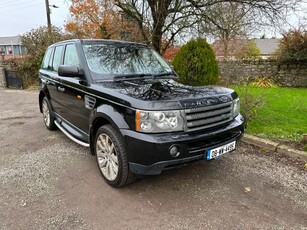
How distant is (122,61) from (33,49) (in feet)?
43.2

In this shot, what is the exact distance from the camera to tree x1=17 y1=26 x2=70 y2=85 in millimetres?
14211

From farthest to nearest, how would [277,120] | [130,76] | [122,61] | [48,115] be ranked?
1. [48,115]
2. [277,120]
3. [122,61]
4. [130,76]

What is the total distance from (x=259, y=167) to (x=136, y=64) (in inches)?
96.4

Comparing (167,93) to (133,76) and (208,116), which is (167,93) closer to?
(208,116)

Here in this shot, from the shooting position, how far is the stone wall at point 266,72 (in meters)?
10.6

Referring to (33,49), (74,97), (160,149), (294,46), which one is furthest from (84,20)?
(160,149)

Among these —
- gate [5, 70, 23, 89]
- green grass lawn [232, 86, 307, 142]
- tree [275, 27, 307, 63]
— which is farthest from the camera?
gate [5, 70, 23, 89]

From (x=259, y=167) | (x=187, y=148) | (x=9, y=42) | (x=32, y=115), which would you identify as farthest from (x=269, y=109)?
(x=9, y=42)

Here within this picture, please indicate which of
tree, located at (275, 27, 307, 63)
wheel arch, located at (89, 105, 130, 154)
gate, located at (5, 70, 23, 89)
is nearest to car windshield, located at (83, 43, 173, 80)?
wheel arch, located at (89, 105, 130, 154)

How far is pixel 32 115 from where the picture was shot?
698 cm

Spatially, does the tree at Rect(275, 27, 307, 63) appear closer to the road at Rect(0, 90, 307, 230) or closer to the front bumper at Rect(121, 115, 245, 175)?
the road at Rect(0, 90, 307, 230)

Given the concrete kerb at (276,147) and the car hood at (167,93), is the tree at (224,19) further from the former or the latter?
the car hood at (167,93)

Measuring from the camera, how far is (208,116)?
2.66 metres

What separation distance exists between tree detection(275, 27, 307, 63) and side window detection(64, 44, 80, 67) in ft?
31.7
